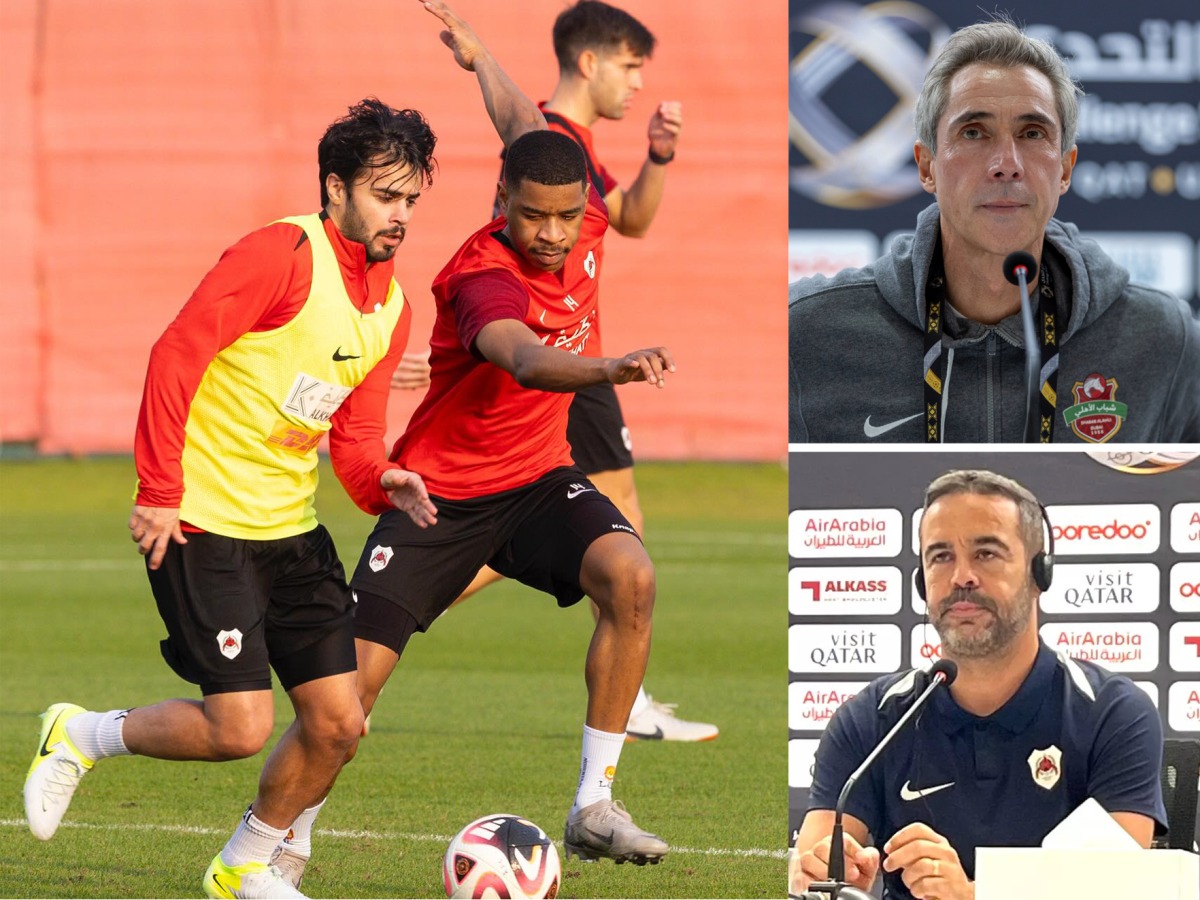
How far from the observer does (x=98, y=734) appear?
5.86 metres

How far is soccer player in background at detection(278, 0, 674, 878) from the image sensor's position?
5.67 m

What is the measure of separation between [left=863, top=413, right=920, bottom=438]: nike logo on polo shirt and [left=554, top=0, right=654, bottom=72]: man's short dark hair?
154 inches

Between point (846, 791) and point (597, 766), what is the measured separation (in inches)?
47.3

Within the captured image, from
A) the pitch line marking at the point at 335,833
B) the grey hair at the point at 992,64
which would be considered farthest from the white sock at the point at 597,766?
the grey hair at the point at 992,64

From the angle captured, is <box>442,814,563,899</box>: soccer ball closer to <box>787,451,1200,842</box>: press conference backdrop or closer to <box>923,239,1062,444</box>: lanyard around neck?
<box>787,451,1200,842</box>: press conference backdrop

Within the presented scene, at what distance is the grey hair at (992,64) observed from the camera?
4.82 metres

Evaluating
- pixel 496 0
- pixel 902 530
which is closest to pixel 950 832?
pixel 902 530

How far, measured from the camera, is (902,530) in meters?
4.87

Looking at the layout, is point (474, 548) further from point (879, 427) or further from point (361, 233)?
point (879, 427)

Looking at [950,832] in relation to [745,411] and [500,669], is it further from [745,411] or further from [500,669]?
[745,411]

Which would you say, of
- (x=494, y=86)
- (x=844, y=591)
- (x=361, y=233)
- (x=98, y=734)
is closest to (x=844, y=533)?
(x=844, y=591)

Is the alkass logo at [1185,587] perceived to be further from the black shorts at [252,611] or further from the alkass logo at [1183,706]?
the black shorts at [252,611]

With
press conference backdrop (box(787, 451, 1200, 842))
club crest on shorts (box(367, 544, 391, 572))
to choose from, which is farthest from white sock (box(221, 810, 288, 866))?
press conference backdrop (box(787, 451, 1200, 842))

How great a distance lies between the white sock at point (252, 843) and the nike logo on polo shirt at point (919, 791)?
1.79 metres
